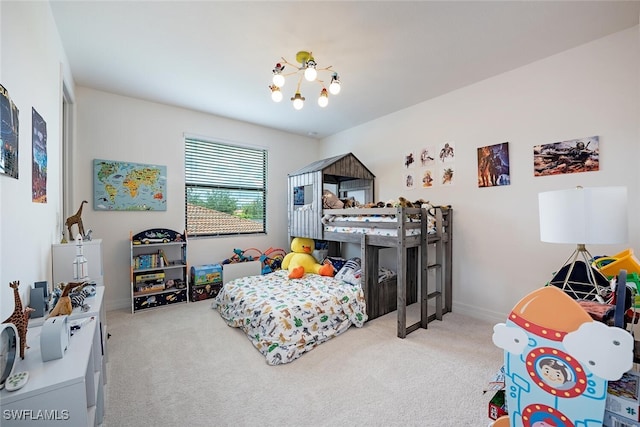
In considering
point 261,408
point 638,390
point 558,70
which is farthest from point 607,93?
point 261,408

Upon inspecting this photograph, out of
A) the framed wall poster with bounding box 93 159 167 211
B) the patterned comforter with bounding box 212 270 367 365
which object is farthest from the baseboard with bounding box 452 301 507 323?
the framed wall poster with bounding box 93 159 167 211

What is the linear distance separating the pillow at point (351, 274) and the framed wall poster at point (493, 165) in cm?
172

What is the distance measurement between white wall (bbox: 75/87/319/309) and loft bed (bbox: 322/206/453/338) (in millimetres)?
2025

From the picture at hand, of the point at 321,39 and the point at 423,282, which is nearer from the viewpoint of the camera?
the point at 321,39

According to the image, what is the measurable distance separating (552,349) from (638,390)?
272mm

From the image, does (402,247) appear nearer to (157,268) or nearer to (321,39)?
(321,39)

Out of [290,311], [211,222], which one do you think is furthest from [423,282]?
[211,222]

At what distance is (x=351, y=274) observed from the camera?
3223mm

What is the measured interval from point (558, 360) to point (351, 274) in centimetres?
229

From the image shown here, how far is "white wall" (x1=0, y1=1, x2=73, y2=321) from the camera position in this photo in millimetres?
1213

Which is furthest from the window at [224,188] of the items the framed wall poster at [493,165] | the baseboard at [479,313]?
the framed wall poster at [493,165]

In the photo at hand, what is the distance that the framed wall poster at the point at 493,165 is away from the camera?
2803mm

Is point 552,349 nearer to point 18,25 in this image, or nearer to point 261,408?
point 261,408

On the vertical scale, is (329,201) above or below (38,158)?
below
